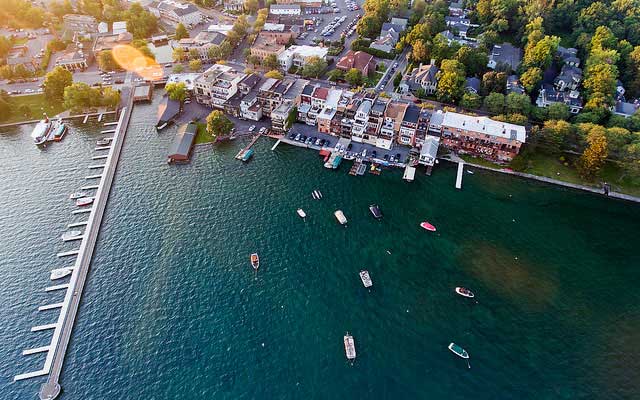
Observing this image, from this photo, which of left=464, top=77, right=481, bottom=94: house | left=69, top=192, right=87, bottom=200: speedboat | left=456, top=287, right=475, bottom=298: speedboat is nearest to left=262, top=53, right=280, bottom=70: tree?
left=464, top=77, right=481, bottom=94: house

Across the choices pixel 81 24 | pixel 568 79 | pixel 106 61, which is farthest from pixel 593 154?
pixel 81 24

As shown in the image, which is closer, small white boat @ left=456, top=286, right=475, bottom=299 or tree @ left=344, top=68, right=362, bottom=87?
small white boat @ left=456, top=286, right=475, bottom=299

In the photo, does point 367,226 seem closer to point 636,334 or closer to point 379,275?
point 379,275

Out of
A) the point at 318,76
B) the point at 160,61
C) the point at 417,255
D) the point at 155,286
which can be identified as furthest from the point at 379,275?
the point at 160,61

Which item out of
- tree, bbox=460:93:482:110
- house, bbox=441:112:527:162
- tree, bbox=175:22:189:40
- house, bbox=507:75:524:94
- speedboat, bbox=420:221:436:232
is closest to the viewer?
speedboat, bbox=420:221:436:232

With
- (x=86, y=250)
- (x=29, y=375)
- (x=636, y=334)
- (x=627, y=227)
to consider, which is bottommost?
(x=29, y=375)

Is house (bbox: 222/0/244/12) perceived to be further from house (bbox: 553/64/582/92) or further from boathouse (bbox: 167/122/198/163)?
house (bbox: 553/64/582/92)

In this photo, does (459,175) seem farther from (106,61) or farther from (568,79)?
(106,61)
